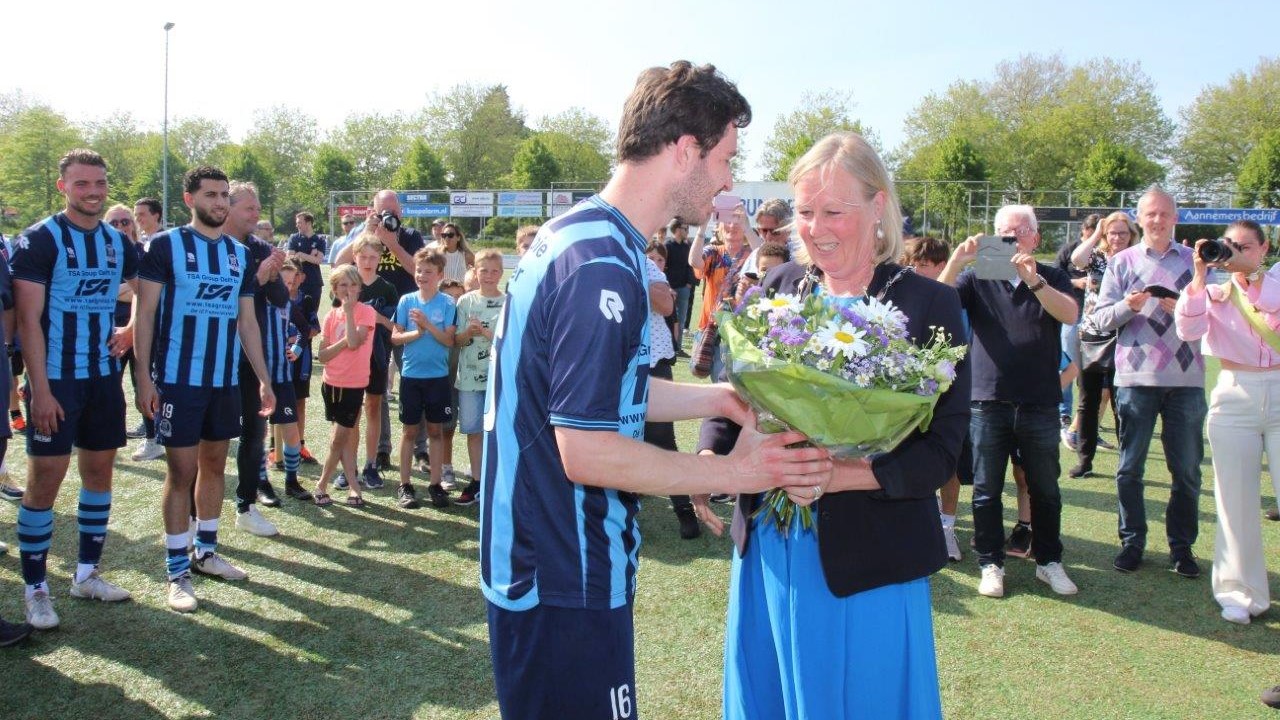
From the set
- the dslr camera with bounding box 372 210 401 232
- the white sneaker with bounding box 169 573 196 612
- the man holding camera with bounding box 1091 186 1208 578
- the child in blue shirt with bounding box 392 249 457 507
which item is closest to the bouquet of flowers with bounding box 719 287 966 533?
the white sneaker with bounding box 169 573 196 612

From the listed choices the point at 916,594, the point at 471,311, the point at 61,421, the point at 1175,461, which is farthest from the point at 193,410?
the point at 1175,461

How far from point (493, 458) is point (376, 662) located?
266cm

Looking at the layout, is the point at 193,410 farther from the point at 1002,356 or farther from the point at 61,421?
the point at 1002,356

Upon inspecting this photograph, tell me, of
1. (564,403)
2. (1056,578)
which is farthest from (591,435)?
(1056,578)

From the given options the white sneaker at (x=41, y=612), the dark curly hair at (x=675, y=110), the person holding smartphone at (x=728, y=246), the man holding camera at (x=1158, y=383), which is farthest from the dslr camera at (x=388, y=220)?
the dark curly hair at (x=675, y=110)

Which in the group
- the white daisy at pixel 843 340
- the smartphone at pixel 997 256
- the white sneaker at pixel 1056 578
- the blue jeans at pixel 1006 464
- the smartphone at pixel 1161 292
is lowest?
the white sneaker at pixel 1056 578

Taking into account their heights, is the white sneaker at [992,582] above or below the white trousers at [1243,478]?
below

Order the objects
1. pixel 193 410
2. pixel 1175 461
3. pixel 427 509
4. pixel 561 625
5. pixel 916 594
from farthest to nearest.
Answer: pixel 427 509 → pixel 1175 461 → pixel 193 410 → pixel 916 594 → pixel 561 625

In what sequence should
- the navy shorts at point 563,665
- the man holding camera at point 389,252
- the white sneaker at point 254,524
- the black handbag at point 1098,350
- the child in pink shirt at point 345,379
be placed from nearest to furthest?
1. the navy shorts at point 563,665
2. the white sneaker at point 254,524
3. the child in pink shirt at point 345,379
4. the black handbag at point 1098,350
5. the man holding camera at point 389,252

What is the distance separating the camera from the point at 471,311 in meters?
6.53

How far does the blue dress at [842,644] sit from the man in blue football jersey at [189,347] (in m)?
3.67

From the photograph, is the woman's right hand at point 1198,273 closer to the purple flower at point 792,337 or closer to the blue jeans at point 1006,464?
the blue jeans at point 1006,464

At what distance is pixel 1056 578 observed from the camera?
16.7 feet

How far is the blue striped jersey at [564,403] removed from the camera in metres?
1.65
